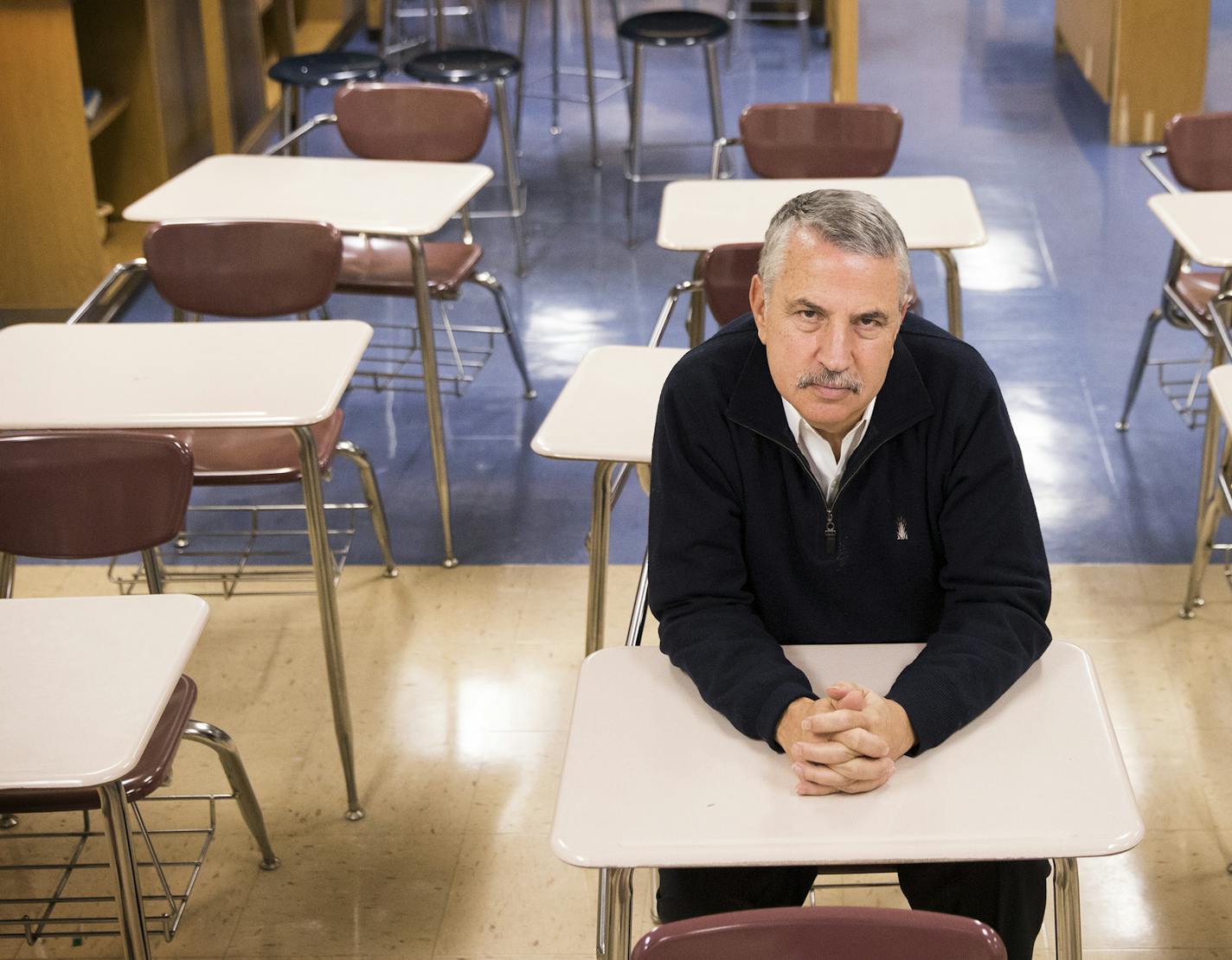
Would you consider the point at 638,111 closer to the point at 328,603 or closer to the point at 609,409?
the point at 609,409

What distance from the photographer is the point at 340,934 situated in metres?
2.40

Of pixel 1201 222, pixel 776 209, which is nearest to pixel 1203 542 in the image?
pixel 1201 222

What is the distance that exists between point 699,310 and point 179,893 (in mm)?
1713

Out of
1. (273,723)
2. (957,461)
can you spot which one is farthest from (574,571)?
(957,461)

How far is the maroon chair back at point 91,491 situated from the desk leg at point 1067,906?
1.38 m

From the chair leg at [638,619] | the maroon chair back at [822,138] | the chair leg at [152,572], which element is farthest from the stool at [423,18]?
the chair leg at [638,619]

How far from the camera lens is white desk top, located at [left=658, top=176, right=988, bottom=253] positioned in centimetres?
330

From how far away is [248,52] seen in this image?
648 centimetres

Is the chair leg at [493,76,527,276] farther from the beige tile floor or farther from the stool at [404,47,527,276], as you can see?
the beige tile floor

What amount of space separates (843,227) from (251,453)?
5.19ft

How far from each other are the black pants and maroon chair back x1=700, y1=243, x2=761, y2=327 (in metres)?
1.41

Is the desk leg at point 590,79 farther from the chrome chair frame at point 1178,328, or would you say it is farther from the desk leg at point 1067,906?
the desk leg at point 1067,906

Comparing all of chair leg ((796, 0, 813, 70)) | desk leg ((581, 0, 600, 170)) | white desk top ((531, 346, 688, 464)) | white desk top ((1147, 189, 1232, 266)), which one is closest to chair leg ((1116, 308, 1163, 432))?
white desk top ((1147, 189, 1232, 266))

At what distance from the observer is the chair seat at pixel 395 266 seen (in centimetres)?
373
